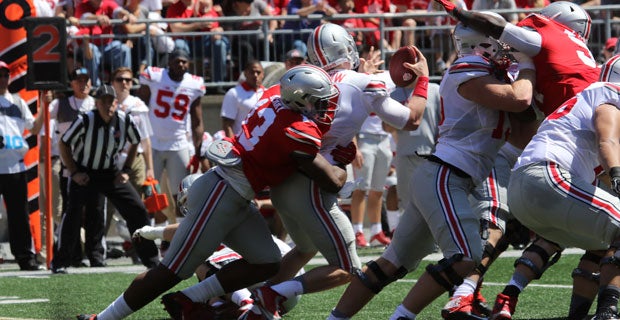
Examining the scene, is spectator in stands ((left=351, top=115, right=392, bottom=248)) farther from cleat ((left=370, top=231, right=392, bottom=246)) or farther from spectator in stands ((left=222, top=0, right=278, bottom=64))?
spectator in stands ((left=222, top=0, right=278, bottom=64))

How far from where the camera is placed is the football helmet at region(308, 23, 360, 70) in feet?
Answer: 23.9

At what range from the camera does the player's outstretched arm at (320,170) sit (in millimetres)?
6672

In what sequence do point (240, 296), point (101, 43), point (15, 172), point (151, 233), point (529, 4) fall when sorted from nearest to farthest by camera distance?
1. point (240, 296)
2. point (151, 233)
3. point (15, 172)
4. point (101, 43)
5. point (529, 4)

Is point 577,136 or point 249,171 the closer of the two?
point 577,136

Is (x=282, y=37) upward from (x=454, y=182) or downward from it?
downward

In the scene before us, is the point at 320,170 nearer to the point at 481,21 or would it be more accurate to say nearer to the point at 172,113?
the point at 481,21

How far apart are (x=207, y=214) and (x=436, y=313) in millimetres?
2073

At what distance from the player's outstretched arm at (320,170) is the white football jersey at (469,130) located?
0.56 m

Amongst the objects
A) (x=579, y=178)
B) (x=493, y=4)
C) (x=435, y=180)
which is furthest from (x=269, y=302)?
(x=493, y=4)

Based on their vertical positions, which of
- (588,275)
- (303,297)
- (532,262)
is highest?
(532,262)

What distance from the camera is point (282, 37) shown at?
49.7 ft

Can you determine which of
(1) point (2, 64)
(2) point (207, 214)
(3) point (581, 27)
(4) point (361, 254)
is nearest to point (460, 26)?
(3) point (581, 27)

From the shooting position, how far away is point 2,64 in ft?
40.7

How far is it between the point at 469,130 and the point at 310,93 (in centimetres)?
86
